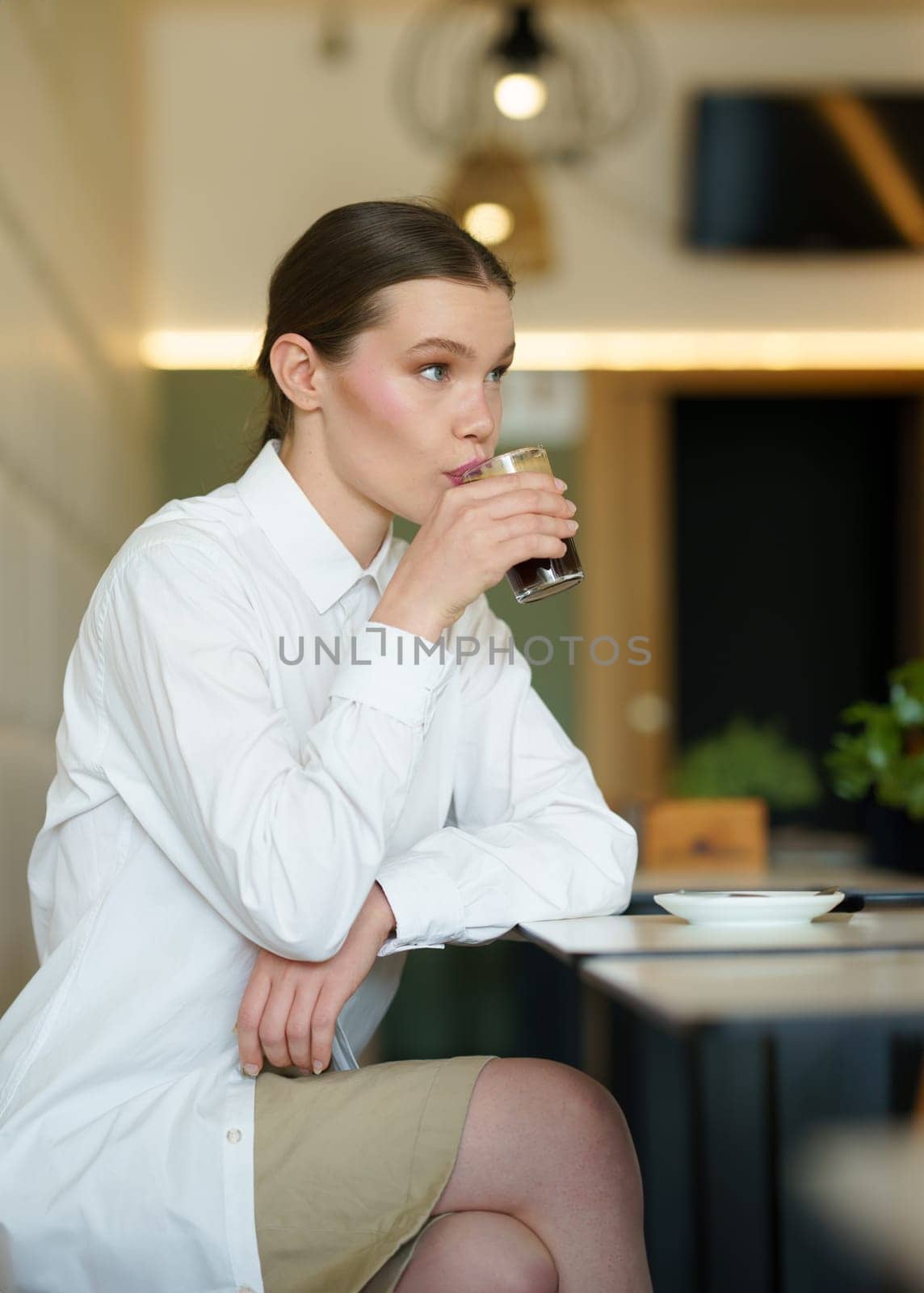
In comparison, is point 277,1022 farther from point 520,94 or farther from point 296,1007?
point 520,94

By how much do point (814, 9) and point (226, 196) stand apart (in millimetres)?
1740

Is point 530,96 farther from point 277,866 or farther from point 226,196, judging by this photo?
point 277,866

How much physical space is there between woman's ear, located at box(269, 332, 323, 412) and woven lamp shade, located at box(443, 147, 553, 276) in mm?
1855

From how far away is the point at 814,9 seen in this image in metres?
4.03

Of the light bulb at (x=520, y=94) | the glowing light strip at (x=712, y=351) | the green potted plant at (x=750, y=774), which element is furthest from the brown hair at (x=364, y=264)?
the glowing light strip at (x=712, y=351)

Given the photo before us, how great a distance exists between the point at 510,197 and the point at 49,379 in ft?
3.90

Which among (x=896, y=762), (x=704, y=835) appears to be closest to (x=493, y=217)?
(x=704, y=835)

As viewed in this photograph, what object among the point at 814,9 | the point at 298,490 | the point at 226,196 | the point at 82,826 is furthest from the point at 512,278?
the point at 814,9

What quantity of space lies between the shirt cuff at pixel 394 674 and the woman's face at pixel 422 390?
0.68 feet

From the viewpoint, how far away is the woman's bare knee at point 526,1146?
93 centimetres

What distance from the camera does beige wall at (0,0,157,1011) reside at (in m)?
1.97

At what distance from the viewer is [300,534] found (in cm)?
119

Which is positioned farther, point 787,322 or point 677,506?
point 677,506

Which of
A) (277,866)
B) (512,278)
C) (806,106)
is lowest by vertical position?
(277,866)
